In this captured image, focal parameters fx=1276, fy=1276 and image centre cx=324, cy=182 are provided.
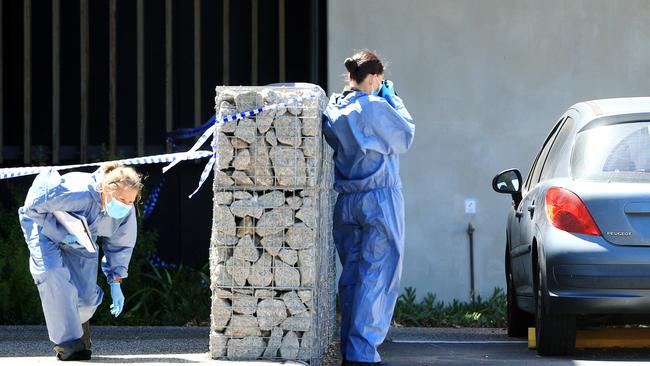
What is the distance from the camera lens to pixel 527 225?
805 centimetres

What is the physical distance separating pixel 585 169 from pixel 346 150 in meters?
1.52

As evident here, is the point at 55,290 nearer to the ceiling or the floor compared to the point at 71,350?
nearer to the ceiling

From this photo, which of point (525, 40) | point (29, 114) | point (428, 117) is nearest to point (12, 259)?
point (29, 114)

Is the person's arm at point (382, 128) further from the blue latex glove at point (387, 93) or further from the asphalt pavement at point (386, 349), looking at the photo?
the asphalt pavement at point (386, 349)

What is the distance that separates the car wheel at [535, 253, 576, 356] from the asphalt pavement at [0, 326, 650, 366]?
0.06 metres

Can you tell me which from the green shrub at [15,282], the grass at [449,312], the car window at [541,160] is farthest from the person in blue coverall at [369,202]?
the green shrub at [15,282]

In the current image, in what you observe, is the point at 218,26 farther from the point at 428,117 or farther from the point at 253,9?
the point at 428,117

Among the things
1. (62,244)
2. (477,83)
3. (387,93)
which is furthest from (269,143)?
(477,83)

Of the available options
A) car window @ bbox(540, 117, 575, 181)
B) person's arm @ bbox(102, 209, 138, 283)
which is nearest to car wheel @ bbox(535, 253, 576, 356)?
car window @ bbox(540, 117, 575, 181)

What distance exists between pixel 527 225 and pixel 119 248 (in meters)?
2.61

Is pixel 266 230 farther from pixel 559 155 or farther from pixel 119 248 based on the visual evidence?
pixel 559 155

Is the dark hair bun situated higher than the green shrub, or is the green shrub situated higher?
the dark hair bun

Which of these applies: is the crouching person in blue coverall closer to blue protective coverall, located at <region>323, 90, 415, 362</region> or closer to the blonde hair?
the blonde hair

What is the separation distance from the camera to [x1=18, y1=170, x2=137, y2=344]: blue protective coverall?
263 inches
